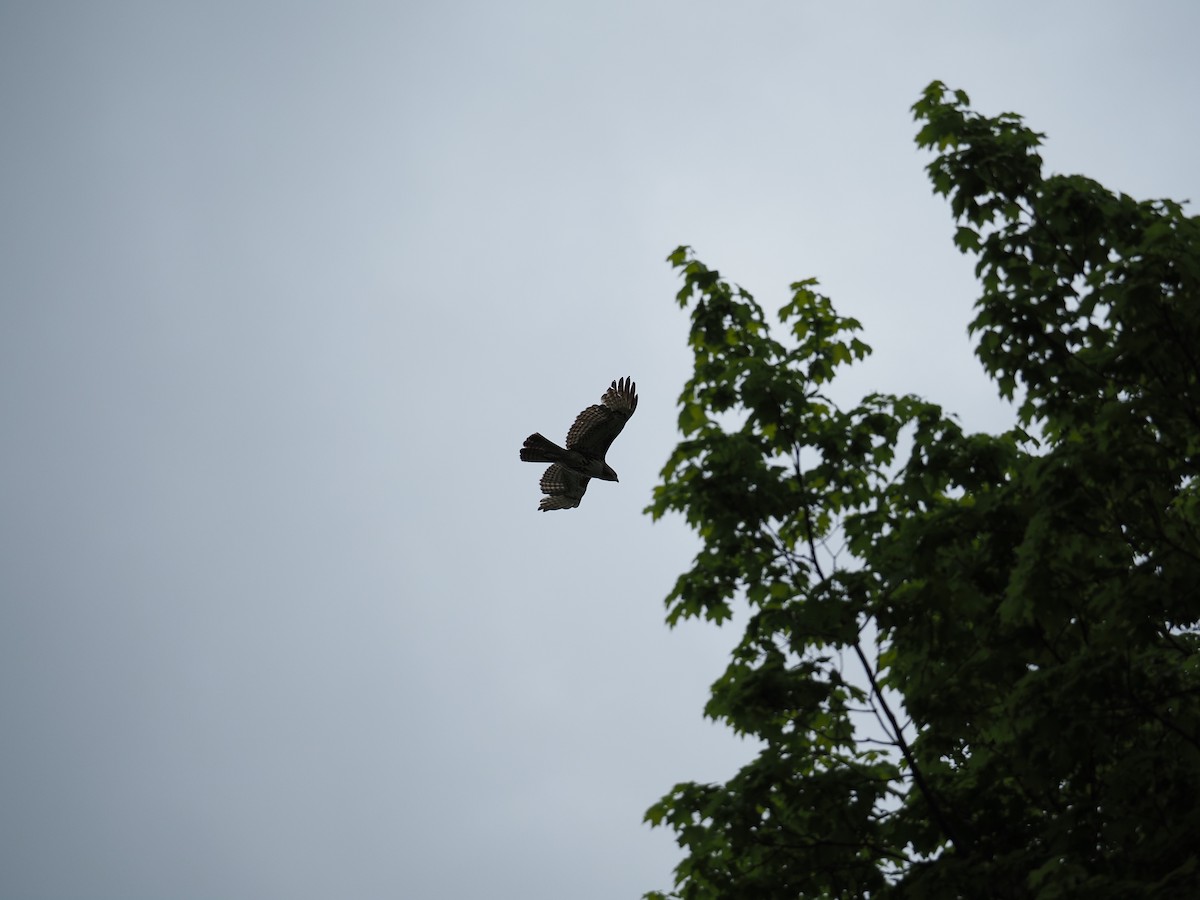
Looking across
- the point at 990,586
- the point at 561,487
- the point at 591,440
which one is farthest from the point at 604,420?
the point at 990,586

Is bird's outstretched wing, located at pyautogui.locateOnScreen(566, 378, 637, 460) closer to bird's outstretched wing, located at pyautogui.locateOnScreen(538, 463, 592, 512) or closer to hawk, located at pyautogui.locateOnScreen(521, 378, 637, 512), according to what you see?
hawk, located at pyautogui.locateOnScreen(521, 378, 637, 512)

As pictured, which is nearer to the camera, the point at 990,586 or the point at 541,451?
the point at 990,586

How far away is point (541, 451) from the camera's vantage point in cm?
2005

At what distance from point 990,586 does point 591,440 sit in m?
10.7

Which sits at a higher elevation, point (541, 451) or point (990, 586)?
point (541, 451)

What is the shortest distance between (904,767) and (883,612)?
5.30 feet

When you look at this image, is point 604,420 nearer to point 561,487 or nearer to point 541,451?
point 541,451

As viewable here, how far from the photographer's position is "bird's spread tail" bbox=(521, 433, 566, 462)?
19.9 metres

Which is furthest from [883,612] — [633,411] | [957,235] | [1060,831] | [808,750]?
[633,411]

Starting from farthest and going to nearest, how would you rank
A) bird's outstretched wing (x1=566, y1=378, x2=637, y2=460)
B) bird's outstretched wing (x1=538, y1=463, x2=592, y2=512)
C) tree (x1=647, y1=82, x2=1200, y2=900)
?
bird's outstretched wing (x1=538, y1=463, x2=592, y2=512) < bird's outstretched wing (x1=566, y1=378, x2=637, y2=460) < tree (x1=647, y1=82, x2=1200, y2=900)

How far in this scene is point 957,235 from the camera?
11.7m

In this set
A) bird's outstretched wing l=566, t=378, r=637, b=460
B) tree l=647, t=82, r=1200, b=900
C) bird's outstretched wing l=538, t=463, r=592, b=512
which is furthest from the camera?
bird's outstretched wing l=538, t=463, r=592, b=512

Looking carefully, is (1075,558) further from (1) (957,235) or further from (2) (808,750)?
(1) (957,235)

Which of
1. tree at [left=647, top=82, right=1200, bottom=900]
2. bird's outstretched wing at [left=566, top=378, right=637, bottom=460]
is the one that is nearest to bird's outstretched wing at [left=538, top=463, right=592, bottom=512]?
bird's outstretched wing at [left=566, top=378, right=637, bottom=460]
